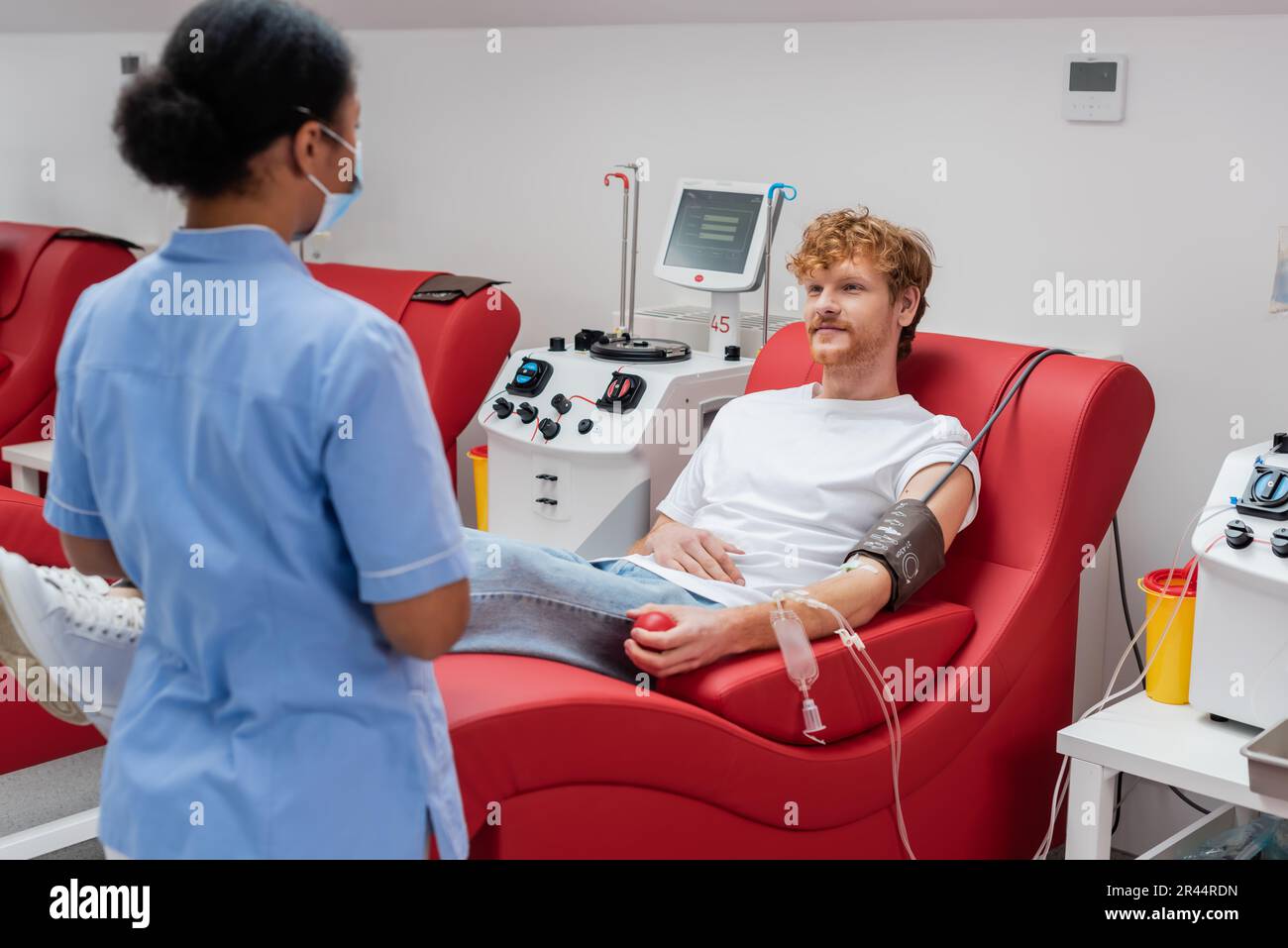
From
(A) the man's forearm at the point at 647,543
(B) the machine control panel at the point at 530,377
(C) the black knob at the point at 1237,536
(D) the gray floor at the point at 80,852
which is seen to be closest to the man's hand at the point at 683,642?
(A) the man's forearm at the point at 647,543

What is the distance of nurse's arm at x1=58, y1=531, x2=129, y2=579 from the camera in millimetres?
1324

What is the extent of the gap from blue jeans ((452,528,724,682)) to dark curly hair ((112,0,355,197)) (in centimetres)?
79

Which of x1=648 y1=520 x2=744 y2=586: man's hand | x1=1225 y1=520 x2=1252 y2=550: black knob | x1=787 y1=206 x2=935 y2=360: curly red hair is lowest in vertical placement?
x1=648 y1=520 x2=744 y2=586: man's hand

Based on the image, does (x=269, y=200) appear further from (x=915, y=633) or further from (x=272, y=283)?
(x=915, y=633)

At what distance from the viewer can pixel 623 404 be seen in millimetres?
2695

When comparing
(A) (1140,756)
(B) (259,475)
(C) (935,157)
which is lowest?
(A) (1140,756)

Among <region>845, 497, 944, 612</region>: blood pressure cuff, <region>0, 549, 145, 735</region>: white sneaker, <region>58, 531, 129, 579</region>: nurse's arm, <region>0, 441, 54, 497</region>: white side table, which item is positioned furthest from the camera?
<region>0, 441, 54, 497</region>: white side table

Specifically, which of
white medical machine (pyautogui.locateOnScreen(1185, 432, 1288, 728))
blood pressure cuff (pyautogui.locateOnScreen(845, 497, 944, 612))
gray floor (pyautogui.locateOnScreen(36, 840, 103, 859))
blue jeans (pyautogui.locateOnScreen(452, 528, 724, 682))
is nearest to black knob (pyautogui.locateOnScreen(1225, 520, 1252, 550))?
white medical machine (pyautogui.locateOnScreen(1185, 432, 1288, 728))

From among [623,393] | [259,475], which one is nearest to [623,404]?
[623,393]

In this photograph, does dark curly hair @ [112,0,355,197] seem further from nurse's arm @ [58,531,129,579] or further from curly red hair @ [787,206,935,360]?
curly red hair @ [787,206,935,360]

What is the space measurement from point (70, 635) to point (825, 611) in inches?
40.0

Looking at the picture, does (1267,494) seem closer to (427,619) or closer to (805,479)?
(805,479)

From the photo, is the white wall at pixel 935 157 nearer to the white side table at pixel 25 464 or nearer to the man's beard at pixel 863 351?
the man's beard at pixel 863 351

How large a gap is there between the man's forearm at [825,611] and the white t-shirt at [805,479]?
0.49 ft
